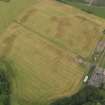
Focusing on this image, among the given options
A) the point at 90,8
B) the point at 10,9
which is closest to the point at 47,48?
the point at 10,9

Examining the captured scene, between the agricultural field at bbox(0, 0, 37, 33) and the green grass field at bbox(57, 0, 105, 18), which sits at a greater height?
the green grass field at bbox(57, 0, 105, 18)

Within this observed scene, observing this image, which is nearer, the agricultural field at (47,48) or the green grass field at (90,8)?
the agricultural field at (47,48)

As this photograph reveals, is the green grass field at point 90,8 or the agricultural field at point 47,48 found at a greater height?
the green grass field at point 90,8

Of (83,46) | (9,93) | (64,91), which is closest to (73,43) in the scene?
(83,46)

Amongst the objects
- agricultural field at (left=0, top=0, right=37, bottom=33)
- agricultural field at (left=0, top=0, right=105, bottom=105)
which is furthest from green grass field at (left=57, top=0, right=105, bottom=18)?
agricultural field at (left=0, top=0, right=37, bottom=33)

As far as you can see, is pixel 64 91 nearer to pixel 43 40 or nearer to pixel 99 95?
pixel 99 95

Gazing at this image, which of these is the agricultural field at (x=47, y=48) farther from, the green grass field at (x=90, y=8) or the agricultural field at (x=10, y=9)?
the green grass field at (x=90, y=8)

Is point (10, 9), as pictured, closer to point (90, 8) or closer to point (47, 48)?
point (47, 48)

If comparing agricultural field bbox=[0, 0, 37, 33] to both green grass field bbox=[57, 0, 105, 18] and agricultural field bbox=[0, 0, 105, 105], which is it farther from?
green grass field bbox=[57, 0, 105, 18]

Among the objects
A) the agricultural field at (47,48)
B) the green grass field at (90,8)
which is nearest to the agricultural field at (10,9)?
the agricultural field at (47,48)
